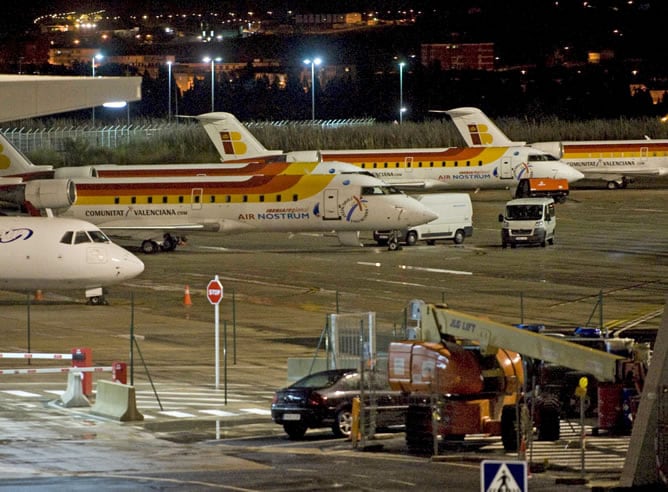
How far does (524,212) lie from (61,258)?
23.0 meters

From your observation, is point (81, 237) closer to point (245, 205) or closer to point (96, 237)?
point (96, 237)

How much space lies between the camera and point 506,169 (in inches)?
3162

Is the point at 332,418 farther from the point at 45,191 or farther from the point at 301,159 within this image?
the point at 301,159

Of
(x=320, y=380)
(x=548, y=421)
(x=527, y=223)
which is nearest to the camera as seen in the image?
(x=548, y=421)

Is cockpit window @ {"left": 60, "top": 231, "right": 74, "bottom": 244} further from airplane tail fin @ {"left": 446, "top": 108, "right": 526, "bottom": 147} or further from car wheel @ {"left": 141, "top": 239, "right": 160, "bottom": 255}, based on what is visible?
airplane tail fin @ {"left": 446, "top": 108, "right": 526, "bottom": 147}

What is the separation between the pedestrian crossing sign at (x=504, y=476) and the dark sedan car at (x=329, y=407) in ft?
39.8

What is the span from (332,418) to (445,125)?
8783 cm

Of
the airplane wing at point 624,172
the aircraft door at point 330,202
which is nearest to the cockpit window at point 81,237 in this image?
the aircraft door at point 330,202

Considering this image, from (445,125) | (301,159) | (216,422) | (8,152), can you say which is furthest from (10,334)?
(445,125)

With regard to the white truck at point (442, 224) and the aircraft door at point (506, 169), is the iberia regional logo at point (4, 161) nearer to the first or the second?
the white truck at point (442, 224)

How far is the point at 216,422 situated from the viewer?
27.7 metres

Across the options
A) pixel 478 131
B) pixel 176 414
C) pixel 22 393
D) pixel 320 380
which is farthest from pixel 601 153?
pixel 320 380

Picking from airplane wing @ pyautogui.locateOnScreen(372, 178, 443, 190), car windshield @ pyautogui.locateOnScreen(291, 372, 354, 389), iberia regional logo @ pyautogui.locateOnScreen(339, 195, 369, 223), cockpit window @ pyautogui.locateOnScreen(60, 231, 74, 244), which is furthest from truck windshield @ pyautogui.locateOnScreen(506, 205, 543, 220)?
car windshield @ pyautogui.locateOnScreen(291, 372, 354, 389)

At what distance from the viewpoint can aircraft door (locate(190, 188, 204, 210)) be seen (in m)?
58.7
